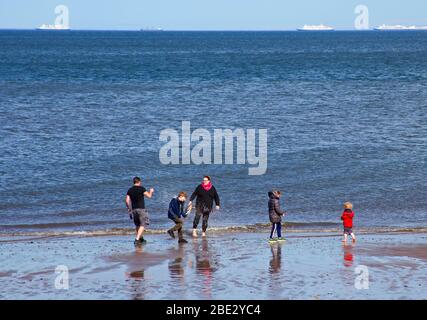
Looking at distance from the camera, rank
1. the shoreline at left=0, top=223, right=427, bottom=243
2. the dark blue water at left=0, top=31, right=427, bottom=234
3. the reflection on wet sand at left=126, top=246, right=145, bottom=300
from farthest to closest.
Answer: the dark blue water at left=0, top=31, right=427, bottom=234 → the shoreline at left=0, top=223, right=427, bottom=243 → the reflection on wet sand at left=126, top=246, right=145, bottom=300

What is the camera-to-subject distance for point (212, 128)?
48.4 m

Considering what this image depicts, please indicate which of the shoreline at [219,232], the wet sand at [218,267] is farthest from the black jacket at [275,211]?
the shoreline at [219,232]

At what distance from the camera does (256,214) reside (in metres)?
26.8

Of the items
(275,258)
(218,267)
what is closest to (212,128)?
(275,258)

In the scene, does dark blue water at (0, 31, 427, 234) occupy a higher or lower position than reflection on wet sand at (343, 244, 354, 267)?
higher

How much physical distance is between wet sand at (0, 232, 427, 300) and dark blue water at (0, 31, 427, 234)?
4.30 m

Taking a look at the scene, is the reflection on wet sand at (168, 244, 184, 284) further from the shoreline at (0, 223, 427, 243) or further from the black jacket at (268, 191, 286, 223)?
the shoreline at (0, 223, 427, 243)

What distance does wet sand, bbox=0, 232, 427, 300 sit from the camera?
50.2ft

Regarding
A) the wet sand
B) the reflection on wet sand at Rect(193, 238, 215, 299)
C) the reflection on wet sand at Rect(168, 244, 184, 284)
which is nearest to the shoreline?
the wet sand

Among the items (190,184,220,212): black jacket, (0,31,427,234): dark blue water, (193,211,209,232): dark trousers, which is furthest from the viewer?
(0,31,427,234): dark blue water

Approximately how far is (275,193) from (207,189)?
1731 mm

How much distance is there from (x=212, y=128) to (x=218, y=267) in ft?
102

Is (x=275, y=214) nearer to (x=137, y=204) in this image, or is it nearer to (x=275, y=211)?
(x=275, y=211)

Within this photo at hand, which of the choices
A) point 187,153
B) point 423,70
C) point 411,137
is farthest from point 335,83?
point 187,153
